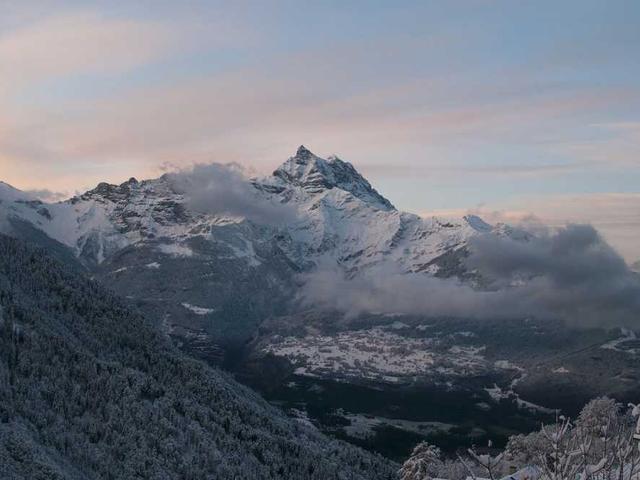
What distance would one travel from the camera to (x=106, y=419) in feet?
485

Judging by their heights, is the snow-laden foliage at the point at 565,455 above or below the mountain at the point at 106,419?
above

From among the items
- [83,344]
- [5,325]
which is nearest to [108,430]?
[5,325]

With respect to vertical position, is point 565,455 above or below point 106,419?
above

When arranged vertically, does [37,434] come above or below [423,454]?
below

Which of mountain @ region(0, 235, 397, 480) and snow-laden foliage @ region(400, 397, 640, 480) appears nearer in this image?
snow-laden foliage @ region(400, 397, 640, 480)

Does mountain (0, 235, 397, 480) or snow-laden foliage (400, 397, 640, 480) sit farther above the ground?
snow-laden foliage (400, 397, 640, 480)

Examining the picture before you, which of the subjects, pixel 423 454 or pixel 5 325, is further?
pixel 5 325

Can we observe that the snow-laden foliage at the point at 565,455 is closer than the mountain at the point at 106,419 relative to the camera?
Yes

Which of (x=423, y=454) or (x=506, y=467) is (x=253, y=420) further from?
(x=423, y=454)

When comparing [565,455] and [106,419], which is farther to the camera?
[106,419]

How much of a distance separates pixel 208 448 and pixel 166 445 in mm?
12551

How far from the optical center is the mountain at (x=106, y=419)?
122938 mm

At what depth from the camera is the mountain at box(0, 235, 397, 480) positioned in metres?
123

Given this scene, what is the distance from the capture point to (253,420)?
645 ft
